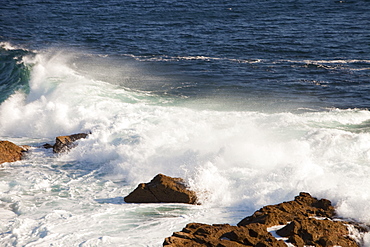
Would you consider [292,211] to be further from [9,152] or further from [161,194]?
[9,152]

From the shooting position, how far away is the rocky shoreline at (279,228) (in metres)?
8.67

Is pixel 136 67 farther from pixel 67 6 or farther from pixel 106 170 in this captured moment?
pixel 67 6

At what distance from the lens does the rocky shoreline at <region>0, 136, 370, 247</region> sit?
8.67 m

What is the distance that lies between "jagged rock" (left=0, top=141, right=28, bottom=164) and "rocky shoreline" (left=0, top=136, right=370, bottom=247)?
5.54 metres

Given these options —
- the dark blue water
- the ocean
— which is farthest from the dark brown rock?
the dark blue water

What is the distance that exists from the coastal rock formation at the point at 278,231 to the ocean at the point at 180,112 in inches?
25.7

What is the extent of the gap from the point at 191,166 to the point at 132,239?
4350 millimetres

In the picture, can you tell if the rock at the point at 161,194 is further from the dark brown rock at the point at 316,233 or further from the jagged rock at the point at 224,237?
the dark brown rock at the point at 316,233

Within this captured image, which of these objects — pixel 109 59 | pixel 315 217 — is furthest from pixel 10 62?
pixel 315 217

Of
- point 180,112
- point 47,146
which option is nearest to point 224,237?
point 47,146

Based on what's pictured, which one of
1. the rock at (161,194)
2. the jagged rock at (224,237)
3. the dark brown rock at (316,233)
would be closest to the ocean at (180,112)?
the rock at (161,194)

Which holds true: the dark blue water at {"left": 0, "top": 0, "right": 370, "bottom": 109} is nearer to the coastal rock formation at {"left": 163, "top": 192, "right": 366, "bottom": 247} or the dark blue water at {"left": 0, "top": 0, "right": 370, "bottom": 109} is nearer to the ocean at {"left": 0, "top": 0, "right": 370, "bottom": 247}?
the ocean at {"left": 0, "top": 0, "right": 370, "bottom": 247}

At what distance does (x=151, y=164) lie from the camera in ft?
48.9

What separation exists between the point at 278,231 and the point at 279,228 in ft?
0.90
